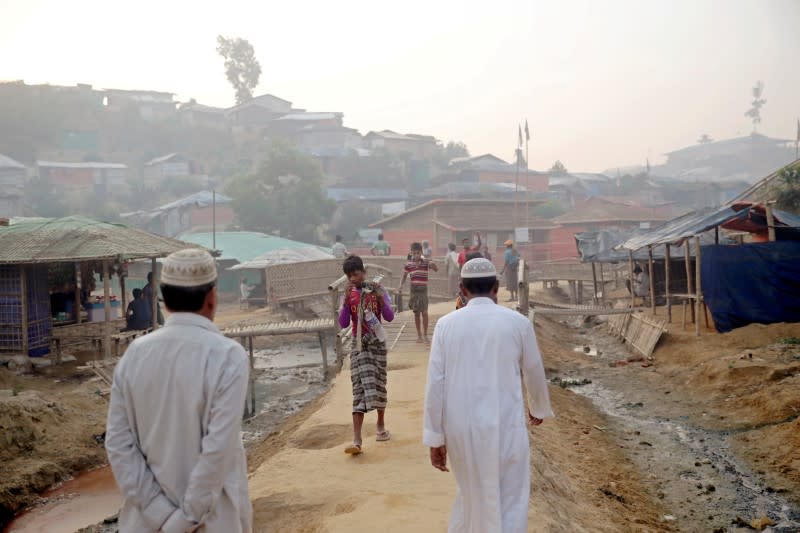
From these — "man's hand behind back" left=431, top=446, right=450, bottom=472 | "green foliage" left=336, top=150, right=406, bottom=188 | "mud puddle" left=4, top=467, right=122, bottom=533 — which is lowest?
"mud puddle" left=4, top=467, right=122, bottom=533

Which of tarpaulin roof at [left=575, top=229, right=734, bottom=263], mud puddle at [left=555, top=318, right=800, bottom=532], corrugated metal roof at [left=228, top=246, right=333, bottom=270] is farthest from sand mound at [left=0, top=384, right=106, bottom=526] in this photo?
corrugated metal roof at [left=228, top=246, right=333, bottom=270]

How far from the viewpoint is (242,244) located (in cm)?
3206

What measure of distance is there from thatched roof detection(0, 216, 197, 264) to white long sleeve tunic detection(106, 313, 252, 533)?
1123cm

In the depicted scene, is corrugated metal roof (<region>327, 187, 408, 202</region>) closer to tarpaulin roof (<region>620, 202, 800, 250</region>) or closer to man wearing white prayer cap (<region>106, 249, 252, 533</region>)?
tarpaulin roof (<region>620, 202, 800, 250</region>)

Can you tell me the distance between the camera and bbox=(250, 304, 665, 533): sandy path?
500 centimetres

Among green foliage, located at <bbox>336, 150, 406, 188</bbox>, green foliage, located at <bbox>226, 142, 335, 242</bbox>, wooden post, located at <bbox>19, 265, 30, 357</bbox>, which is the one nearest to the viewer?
wooden post, located at <bbox>19, 265, 30, 357</bbox>

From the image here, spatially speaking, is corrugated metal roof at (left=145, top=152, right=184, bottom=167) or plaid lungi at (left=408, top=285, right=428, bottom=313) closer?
plaid lungi at (left=408, top=285, right=428, bottom=313)

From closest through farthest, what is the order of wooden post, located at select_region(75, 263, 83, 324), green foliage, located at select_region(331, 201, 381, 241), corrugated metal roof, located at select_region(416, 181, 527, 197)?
1. wooden post, located at select_region(75, 263, 83, 324)
2. green foliage, located at select_region(331, 201, 381, 241)
3. corrugated metal roof, located at select_region(416, 181, 527, 197)

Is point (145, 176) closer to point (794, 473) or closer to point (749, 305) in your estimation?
point (749, 305)

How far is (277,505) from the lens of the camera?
554cm

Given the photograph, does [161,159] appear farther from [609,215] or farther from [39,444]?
[39,444]

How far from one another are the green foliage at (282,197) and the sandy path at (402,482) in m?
28.7

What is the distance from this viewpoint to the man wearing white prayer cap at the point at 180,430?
2.53 metres

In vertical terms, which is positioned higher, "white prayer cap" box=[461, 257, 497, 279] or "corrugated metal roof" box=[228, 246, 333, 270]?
"corrugated metal roof" box=[228, 246, 333, 270]
